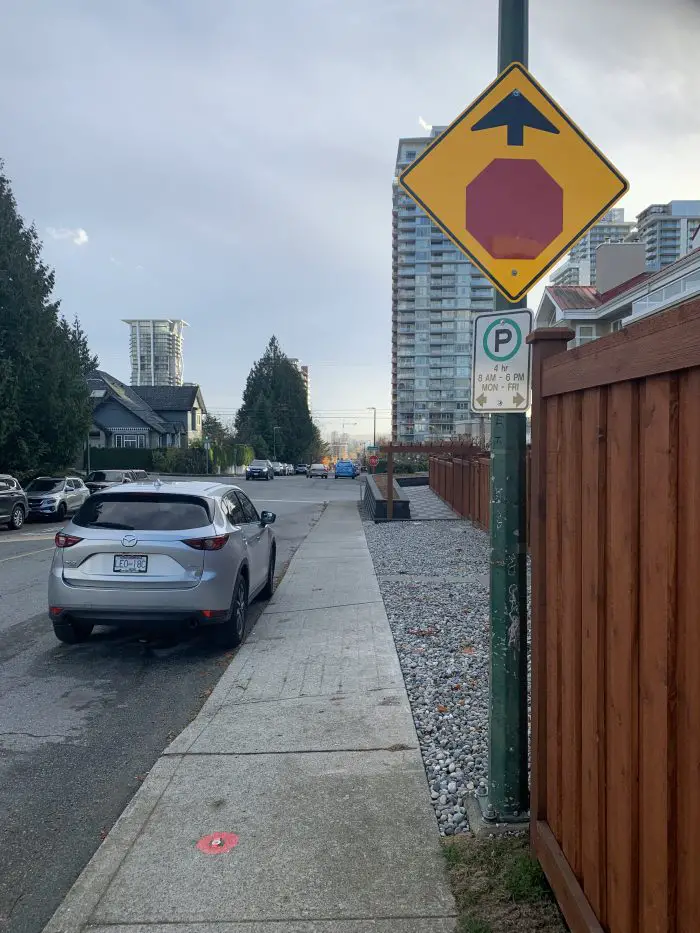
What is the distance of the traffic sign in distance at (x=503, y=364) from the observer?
3.38m

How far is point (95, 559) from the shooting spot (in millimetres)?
6754

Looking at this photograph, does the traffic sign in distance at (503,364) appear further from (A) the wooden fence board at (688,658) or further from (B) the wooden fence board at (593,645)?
(A) the wooden fence board at (688,658)

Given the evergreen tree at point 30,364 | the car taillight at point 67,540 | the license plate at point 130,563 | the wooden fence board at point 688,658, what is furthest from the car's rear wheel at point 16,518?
the wooden fence board at point 688,658

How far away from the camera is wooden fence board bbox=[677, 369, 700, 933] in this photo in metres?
1.73

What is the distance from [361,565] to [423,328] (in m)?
110

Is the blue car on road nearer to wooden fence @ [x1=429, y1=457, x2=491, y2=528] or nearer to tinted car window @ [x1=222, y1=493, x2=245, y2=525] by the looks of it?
wooden fence @ [x1=429, y1=457, x2=491, y2=528]

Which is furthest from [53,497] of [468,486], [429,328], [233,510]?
[429,328]

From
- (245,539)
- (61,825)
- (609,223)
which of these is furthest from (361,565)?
(609,223)

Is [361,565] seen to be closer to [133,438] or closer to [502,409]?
[502,409]

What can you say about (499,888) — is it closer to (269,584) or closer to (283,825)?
(283,825)

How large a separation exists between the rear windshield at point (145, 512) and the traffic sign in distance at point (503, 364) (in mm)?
4136

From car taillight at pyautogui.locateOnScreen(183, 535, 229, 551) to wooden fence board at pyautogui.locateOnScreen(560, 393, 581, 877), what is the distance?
449 cm

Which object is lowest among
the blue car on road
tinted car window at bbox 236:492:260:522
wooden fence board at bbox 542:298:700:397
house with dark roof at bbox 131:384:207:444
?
the blue car on road

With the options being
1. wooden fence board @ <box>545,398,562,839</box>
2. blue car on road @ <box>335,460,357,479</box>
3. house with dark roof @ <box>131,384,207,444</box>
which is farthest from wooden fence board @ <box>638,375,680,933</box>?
house with dark roof @ <box>131,384,207,444</box>
